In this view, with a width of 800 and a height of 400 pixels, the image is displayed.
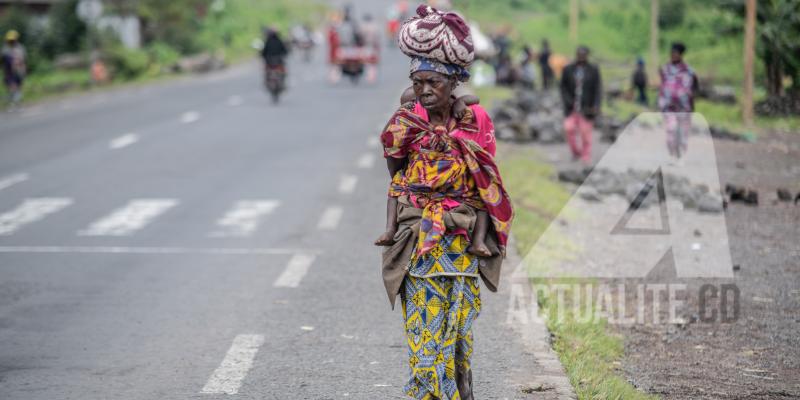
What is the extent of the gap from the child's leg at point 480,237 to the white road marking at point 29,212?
7461 millimetres

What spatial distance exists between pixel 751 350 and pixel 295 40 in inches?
1989

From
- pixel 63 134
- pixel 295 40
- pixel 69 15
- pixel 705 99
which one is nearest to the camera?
pixel 63 134

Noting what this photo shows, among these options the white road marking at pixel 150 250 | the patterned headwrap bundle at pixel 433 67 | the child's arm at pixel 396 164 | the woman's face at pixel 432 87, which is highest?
the patterned headwrap bundle at pixel 433 67

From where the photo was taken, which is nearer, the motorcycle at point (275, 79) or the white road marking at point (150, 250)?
the white road marking at point (150, 250)

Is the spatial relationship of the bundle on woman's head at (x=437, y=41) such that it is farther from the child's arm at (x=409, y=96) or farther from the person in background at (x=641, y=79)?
the person in background at (x=641, y=79)

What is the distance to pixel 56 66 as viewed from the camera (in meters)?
42.0

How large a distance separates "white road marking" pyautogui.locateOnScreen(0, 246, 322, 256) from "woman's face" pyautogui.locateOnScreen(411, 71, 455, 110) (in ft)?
17.4

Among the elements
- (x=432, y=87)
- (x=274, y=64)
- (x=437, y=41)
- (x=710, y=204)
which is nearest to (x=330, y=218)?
(x=710, y=204)

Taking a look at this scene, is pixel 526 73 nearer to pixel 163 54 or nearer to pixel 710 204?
pixel 163 54

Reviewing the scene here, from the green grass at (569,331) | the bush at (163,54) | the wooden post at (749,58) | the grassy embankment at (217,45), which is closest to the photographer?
the green grass at (569,331)

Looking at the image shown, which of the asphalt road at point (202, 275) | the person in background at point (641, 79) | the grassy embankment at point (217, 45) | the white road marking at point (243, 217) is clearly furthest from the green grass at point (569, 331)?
the grassy embankment at point (217, 45)

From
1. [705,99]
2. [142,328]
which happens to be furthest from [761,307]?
[705,99]

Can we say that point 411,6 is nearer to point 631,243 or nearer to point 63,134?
point 63,134

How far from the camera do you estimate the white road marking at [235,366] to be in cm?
580
